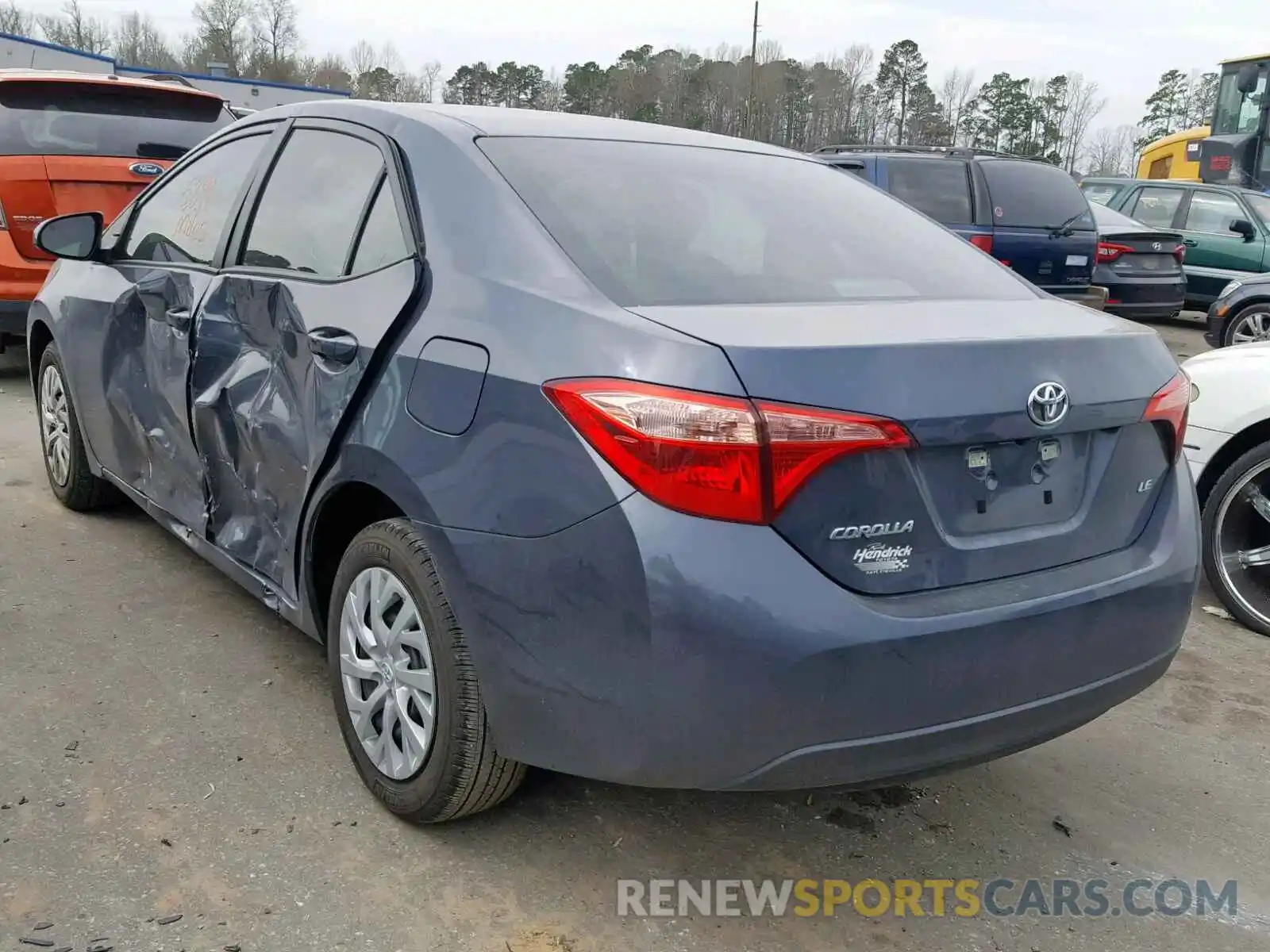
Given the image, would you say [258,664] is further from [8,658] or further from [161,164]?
[161,164]

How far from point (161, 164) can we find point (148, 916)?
575 cm

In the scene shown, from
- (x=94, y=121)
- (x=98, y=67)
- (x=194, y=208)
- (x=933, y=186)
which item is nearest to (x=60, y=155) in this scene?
(x=94, y=121)

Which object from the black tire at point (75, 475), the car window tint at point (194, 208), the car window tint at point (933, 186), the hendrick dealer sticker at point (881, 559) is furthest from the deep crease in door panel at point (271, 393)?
the car window tint at point (933, 186)

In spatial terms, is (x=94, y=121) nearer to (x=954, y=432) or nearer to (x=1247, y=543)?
(x=954, y=432)

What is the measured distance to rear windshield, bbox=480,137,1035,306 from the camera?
240 cm

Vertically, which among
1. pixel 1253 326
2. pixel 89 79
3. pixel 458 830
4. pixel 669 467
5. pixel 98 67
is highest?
pixel 98 67

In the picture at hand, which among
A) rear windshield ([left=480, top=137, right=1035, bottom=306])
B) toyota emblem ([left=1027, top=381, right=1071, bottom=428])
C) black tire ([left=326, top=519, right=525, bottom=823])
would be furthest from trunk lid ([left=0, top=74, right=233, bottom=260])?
toyota emblem ([left=1027, top=381, right=1071, bottom=428])

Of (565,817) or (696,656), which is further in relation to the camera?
(565,817)

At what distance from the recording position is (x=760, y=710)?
6.49 ft

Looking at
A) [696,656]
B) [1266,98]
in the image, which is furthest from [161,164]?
[1266,98]

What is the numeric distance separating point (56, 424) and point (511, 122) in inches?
114

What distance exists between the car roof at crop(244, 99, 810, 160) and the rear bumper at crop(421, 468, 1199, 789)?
108 cm

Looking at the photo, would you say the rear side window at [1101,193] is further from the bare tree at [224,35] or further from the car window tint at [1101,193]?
the bare tree at [224,35]

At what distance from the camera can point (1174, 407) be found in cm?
250
